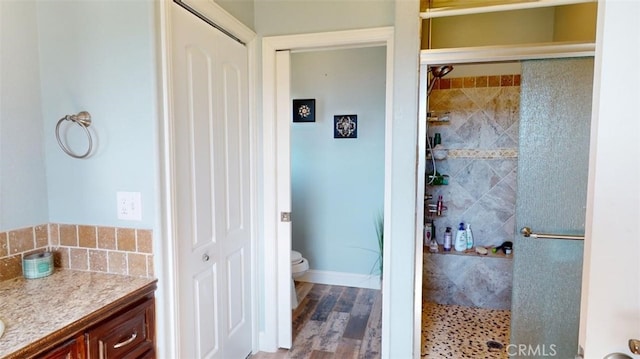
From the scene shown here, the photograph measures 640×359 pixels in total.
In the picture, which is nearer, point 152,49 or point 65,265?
point 152,49

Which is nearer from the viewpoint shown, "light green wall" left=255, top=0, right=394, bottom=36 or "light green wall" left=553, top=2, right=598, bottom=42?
"light green wall" left=255, top=0, right=394, bottom=36

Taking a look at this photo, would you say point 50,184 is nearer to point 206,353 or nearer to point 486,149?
point 206,353

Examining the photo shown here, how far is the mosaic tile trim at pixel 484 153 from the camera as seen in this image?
3047 mm

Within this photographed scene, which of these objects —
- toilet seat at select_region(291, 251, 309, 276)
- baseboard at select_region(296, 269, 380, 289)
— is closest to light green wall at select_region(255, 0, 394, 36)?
toilet seat at select_region(291, 251, 309, 276)

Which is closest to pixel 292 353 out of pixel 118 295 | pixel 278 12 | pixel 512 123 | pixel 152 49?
pixel 118 295

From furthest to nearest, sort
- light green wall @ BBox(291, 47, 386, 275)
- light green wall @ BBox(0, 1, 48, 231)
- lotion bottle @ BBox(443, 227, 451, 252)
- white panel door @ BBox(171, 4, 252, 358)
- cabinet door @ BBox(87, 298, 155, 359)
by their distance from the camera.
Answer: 1. light green wall @ BBox(291, 47, 386, 275)
2. lotion bottle @ BBox(443, 227, 451, 252)
3. white panel door @ BBox(171, 4, 252, 358)
4. light green wall @ BBox(0, 1, 48, 231)
5. cabinet door @ BBox(87, 298, 155, 359)

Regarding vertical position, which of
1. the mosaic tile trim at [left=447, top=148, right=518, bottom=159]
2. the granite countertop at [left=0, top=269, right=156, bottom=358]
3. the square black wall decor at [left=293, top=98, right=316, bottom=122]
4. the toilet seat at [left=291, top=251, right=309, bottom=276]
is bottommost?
the toilet seat at [left=291, top=251, right=309, bottom=276]

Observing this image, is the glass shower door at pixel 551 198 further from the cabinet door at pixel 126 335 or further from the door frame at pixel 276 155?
the cabinet door at pixel 126 335

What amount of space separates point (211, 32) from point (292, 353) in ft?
6.84

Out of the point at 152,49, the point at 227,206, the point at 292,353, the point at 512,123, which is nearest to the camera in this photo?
the point at 152,49

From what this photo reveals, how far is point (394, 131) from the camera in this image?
6.05ft

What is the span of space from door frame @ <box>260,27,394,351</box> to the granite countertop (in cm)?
97

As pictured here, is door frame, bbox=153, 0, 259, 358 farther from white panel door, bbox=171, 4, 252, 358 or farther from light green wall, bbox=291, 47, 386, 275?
light green wall, bbox=291, 47, 386, 275

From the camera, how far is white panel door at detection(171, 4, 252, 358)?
60.8 inches
